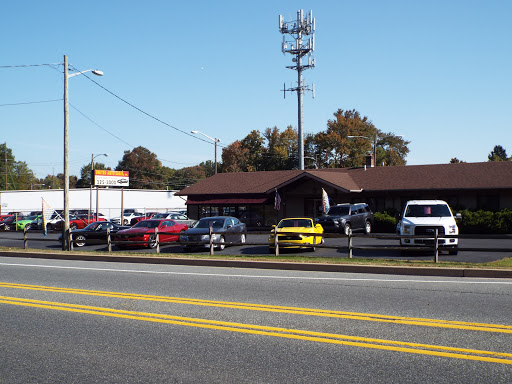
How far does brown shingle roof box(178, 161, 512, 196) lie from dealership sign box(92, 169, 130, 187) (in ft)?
65.5

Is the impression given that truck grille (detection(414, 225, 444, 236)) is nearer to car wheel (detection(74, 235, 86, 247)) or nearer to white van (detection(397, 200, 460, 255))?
white van (detection(397, 200, 460, 255))

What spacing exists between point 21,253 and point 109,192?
167 ft

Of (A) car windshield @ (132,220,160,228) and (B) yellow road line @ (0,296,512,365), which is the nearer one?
(B) yellow road line @ (0,296,512,365)

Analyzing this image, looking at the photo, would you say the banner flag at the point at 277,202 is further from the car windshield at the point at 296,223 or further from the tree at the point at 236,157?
the tree at the point at 236,157

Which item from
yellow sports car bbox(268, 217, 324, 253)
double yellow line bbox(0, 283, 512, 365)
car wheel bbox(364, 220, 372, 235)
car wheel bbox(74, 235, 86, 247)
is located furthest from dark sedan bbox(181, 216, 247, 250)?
double yellow line bbox(0, 283, 512, 365)

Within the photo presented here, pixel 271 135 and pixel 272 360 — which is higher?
pixel 271 135

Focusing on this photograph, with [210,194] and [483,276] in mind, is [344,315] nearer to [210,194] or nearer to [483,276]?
[483,276]

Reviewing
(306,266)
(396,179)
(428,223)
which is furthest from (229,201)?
(306,266)

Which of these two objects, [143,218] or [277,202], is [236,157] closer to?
[143,218]

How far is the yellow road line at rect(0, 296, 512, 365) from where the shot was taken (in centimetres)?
626

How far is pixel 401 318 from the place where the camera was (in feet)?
27.4

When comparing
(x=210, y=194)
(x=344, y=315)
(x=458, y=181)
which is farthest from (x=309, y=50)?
(x=344, y=315)

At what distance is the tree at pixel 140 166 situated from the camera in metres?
122

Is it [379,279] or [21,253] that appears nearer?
[379,279]
